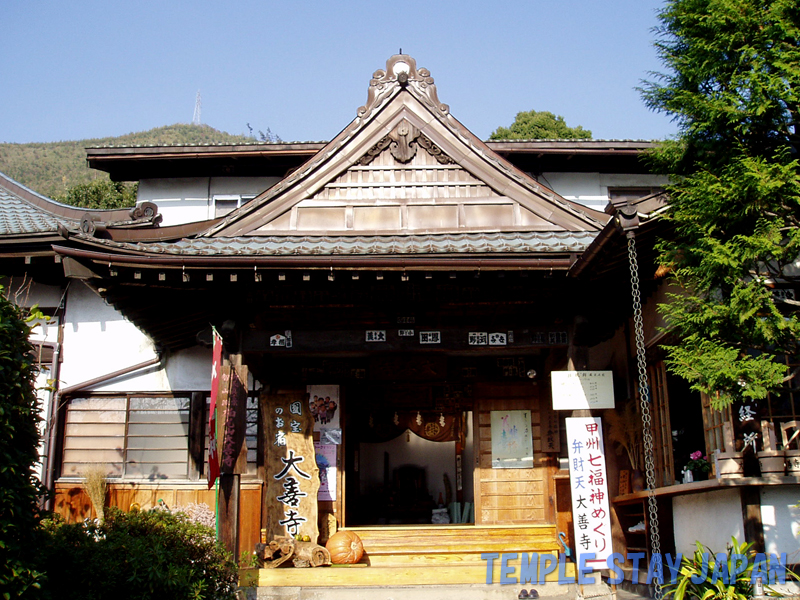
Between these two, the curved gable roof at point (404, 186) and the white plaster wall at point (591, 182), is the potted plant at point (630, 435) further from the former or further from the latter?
the white plaster wall at point (591, 182)

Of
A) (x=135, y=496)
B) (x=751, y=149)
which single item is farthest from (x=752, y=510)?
(x=135, y=496)

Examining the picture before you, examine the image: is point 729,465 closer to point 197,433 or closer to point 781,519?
point 781,519

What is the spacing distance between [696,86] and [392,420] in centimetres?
1164

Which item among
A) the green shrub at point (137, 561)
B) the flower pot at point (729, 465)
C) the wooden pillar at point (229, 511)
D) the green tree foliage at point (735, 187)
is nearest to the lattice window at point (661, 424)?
the flower pot at point (729, 465)

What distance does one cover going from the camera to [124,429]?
1389cm

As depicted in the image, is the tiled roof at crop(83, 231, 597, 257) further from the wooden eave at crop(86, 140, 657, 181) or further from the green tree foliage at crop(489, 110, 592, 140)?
the green tree foliage at crop(489, 110, 592, 140)

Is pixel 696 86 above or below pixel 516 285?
above

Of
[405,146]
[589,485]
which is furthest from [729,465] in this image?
[405,146]

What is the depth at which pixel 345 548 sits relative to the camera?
1164cm

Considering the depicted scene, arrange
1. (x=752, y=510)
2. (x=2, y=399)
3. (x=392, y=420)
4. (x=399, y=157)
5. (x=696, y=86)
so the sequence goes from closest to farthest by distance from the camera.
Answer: (x=2, y=399)
(x=696, y=86)
(x=752, y=510)
(x=399, y=157)
(x=392, y=420)

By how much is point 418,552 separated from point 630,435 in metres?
3.83

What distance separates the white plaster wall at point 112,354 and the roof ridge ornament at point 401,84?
18.3 ft

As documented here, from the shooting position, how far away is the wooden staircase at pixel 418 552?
415 inches

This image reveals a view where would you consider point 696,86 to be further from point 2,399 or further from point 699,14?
point 2,399
